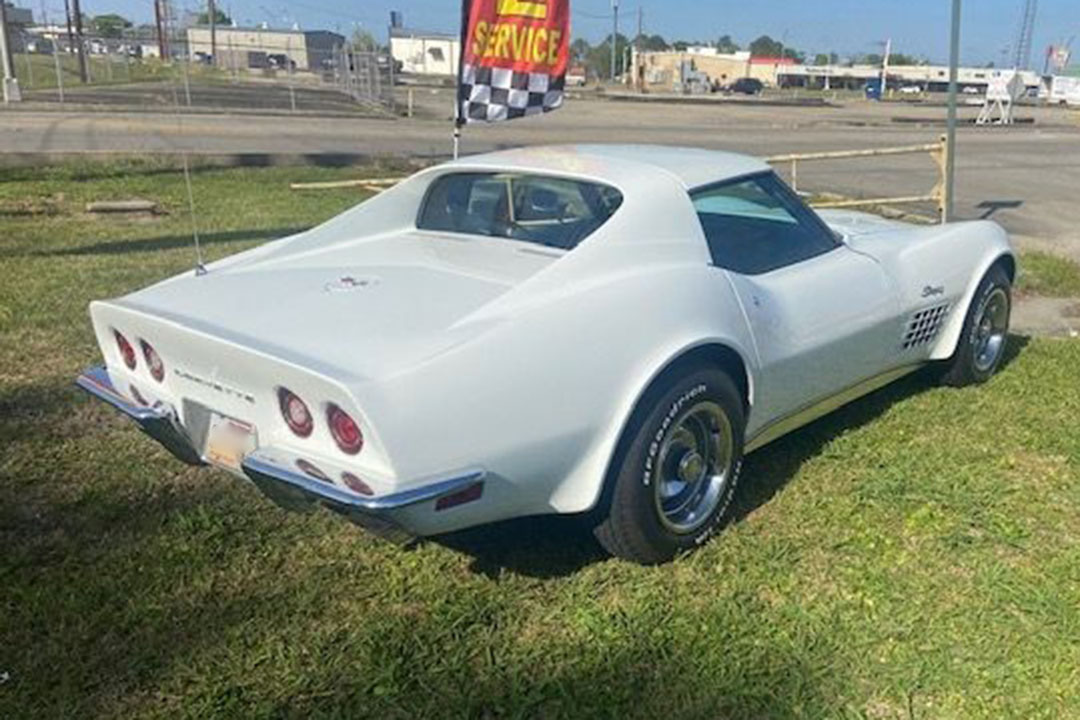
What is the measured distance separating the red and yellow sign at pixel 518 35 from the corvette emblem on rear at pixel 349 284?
3.34 meters

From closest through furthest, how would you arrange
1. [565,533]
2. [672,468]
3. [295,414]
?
[295,414] → [672,468] → [565,533]

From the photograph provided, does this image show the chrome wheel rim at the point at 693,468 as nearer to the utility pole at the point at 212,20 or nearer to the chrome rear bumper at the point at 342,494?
the chrome rear bumper at the point at 342,494

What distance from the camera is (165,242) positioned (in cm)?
793

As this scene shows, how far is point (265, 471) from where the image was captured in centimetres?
243

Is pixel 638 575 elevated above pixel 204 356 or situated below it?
below

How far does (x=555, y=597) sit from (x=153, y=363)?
1.54m

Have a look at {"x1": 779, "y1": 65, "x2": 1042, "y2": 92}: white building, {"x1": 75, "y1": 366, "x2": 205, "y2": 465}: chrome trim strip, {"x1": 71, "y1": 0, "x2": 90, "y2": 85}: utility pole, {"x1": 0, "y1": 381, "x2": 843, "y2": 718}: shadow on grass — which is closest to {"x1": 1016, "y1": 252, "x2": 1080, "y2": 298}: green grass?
{"x1": 0, "y1": 381, "x2": 843, "y2": 718}: shadow on grass

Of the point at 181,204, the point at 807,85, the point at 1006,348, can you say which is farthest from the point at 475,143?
the point at 807,85

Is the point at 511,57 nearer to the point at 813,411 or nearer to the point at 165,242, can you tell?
the point at 813,411

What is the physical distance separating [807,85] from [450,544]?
104m

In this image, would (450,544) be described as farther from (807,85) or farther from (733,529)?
(807,85)

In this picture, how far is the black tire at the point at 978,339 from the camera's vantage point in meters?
4.55

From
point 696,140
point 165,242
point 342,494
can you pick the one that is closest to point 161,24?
point 165,242

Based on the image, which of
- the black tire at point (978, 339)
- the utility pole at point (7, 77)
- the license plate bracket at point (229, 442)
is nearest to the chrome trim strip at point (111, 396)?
the license plate bracket at point (229, 442)
